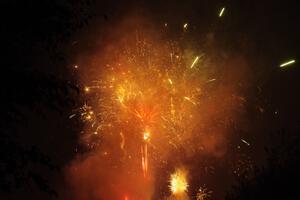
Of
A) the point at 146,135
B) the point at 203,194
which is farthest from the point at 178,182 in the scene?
the point at 146,135

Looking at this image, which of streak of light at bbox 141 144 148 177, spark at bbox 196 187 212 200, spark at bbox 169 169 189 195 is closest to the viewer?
spark at bbox 196 187 212 200

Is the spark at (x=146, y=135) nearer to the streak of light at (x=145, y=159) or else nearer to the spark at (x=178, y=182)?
the streak of light at (x=145, y=159)

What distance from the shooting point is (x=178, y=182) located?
36.5 metres

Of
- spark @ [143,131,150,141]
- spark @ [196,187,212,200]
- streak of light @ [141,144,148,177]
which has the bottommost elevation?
spark @ [196,187,212,200]

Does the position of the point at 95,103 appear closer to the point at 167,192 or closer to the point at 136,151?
the point at 136,151

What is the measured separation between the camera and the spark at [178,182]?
35344 mm

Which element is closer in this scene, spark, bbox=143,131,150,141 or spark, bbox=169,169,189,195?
spark, bbox=143,131,150,141

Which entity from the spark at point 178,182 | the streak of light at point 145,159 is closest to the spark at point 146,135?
the streak of light at point 145,159

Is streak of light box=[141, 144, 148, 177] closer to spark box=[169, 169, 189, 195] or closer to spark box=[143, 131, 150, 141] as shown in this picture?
spark box=[169, 169, 189, 195]

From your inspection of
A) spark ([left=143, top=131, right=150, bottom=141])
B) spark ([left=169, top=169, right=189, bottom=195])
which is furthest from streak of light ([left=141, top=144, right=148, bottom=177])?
spark ([left=143, top=131, right=150, bottom=141])

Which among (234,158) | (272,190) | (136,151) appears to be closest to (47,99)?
(272,190)

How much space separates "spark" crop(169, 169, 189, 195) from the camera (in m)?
35.3

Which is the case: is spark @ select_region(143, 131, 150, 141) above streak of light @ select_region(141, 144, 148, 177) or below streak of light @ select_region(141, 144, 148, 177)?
below

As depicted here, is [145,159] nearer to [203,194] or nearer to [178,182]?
[178,182]
